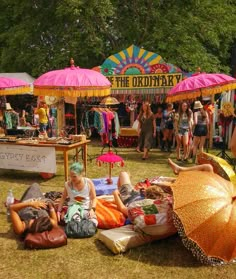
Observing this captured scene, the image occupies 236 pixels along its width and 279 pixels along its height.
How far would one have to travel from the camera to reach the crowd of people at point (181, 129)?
979cm

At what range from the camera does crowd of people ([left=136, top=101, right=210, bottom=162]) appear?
385 inches

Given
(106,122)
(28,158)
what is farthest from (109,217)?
(106,122)

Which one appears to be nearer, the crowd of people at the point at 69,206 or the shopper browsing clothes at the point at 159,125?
the crowd of people at the point at 69,206

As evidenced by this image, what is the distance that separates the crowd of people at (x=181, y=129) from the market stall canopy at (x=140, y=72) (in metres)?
1.01

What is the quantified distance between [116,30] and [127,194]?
1263 centimetres

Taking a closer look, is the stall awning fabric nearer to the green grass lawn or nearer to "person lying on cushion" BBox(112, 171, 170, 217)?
"person lying on cushion" BBox(112, 171, 170, 217)

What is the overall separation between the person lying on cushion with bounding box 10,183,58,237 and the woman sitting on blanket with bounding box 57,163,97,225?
0.85 feet

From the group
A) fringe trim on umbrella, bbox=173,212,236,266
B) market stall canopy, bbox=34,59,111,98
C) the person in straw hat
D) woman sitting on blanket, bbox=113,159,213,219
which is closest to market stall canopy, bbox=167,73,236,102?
the person in straw hat

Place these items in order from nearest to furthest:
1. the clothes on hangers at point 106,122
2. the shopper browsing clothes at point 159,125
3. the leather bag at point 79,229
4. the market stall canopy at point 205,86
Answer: the leather bag at point 79,229 → the market stall canopy at point 205,86 → the clothes on hangers at point 106,122 → the shopper browsing clothes at point 159,125

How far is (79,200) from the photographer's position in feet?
17.5

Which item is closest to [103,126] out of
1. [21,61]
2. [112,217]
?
[112,217]

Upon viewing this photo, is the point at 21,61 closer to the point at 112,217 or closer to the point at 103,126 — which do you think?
the point at 103,126

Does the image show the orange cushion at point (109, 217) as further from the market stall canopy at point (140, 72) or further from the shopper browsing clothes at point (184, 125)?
the market stall canopy at point (140, 72)

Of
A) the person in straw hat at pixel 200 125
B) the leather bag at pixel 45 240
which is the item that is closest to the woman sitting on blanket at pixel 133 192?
the leather bag at pixel 45 240
